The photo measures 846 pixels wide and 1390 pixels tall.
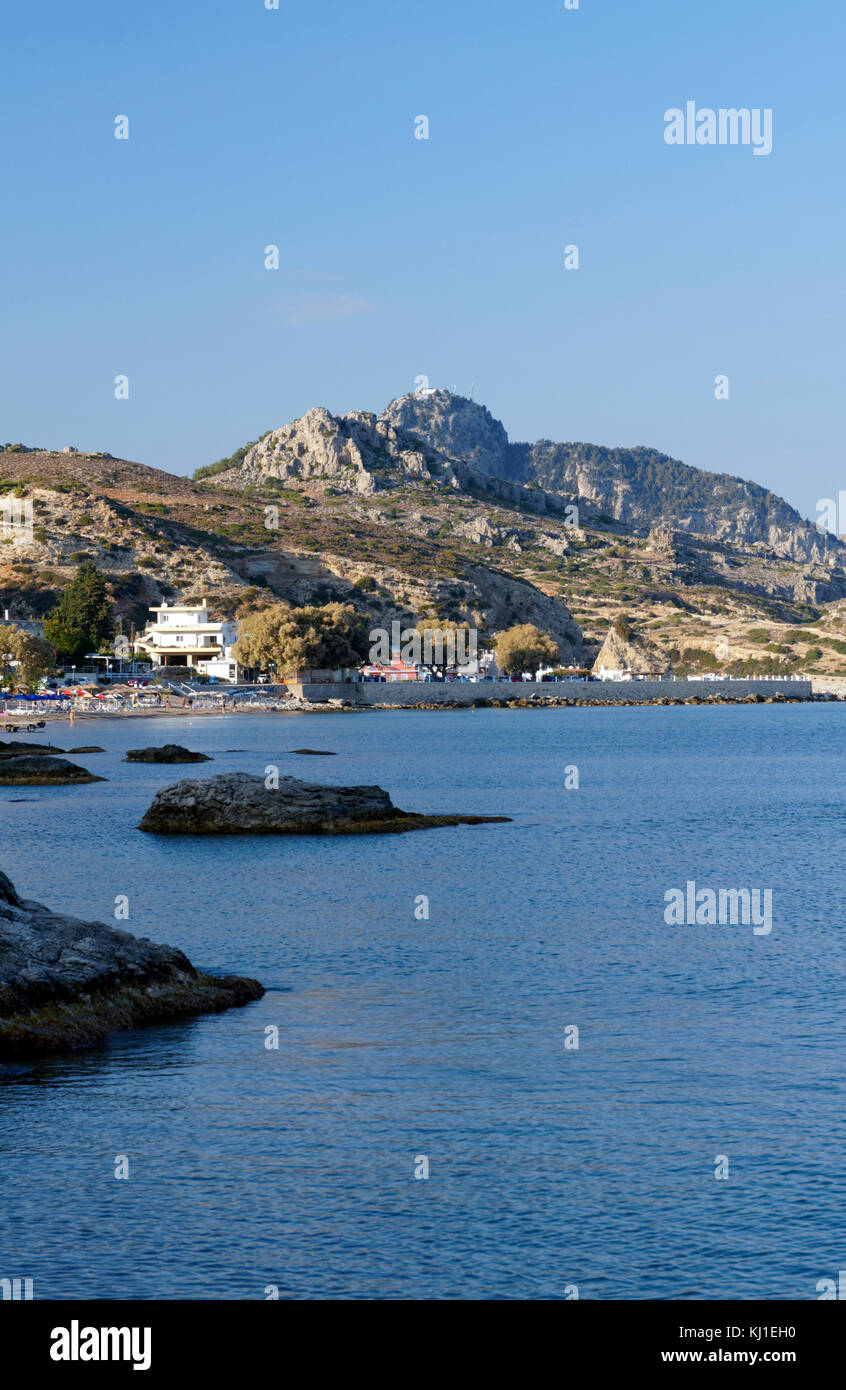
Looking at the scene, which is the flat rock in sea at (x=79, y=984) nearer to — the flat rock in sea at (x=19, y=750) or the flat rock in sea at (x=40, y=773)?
the flat rock in sea at (x=40, y=773)

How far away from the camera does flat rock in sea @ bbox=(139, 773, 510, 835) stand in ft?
161

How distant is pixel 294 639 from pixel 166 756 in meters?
105

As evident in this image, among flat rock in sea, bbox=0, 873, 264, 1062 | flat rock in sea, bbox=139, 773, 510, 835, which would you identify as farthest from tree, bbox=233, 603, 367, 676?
flat rock in sea, bbox=0, 873, 264, 1062

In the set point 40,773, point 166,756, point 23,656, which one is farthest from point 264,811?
point 23,656

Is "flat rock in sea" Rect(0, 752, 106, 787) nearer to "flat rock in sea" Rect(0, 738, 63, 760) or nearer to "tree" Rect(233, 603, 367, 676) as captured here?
"flat rock in sea" Rect(0, 738, 63, 760)

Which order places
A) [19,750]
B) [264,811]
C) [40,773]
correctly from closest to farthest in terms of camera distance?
[264,811] < [40,773] < [19,750]

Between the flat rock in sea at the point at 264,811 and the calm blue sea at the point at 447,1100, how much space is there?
282 inches

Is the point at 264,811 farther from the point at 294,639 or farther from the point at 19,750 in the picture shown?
the point at 294,639

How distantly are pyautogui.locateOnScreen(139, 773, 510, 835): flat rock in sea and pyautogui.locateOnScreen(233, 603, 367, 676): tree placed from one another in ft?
462

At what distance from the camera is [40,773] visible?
74125 mm

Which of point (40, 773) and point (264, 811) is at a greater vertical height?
point (264, 811)

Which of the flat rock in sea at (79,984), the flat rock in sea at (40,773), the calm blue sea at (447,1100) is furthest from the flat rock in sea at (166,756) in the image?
the flat rock in sea at (79,984)
